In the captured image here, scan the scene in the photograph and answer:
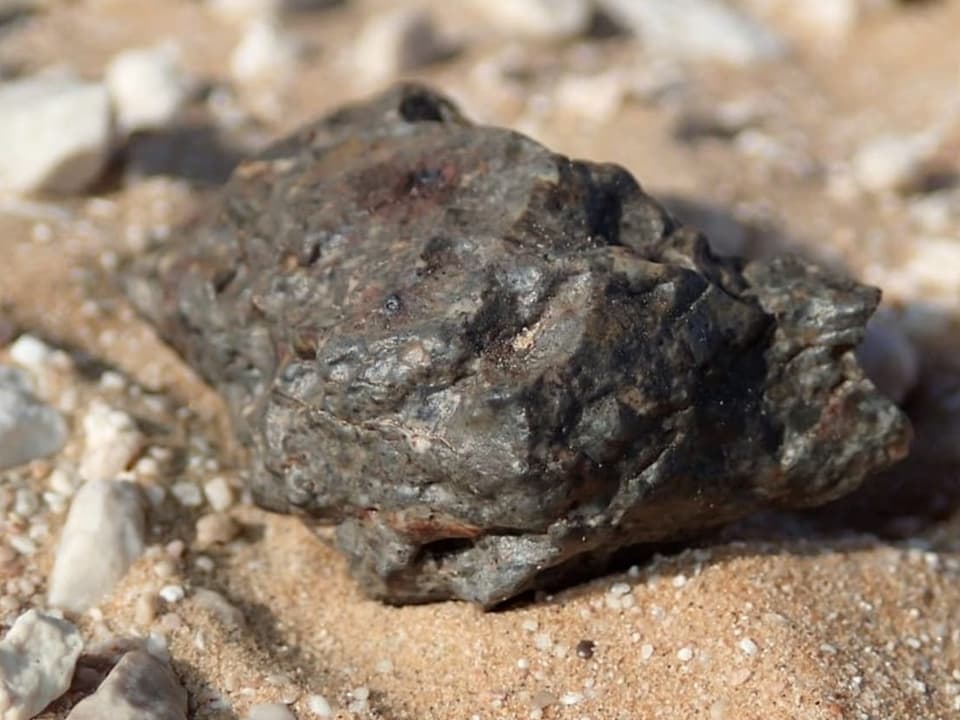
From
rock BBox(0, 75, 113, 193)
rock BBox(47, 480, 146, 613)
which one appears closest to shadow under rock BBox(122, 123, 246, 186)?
rock BBox(0, 75, 113, 193)

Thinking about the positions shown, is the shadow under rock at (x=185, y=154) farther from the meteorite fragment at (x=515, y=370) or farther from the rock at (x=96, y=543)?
the rock at (x=96, y=543)

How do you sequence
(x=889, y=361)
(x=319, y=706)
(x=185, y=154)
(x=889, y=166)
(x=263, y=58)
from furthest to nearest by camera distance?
(x=263, y=58)
(x=889, y=166)
(x=185, y=154)
(x=889, y=361)
(x=319, y=706)

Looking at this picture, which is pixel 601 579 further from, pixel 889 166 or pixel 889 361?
pixel 889 166

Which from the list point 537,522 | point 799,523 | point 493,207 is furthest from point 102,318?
point 799,523

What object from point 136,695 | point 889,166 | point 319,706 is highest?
point 136,695

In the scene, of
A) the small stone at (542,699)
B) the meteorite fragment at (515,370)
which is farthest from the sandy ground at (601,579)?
the meteorite fragment at (515,370)

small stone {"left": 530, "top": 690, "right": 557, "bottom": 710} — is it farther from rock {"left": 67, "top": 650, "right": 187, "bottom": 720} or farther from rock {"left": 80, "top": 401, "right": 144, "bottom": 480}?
rock {"left": 80, "top": 401, "right": 144, "bottom": 480}

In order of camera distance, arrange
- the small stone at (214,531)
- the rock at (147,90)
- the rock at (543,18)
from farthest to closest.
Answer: the rock at (543,18) → the rock at (147,90) → the small stone at (214,531)

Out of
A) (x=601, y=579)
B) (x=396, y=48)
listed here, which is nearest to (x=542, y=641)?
(x=601, y=579)
